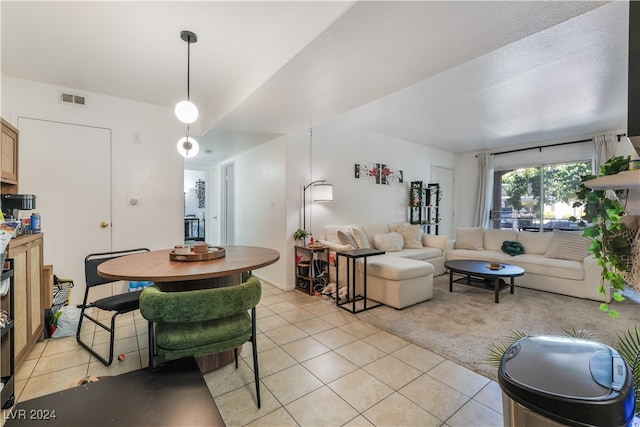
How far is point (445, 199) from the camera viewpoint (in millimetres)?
6746

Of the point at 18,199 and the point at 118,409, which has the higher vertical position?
the point at 18,199

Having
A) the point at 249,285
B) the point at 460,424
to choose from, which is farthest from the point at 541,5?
Result: the point at 460,424

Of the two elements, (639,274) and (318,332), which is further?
(318,332)

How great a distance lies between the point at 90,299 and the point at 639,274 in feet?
14.4

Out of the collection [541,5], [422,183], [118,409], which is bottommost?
[118,409]

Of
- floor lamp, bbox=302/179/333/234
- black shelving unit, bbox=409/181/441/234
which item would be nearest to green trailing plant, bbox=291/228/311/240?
floor lamp, bbox=302/179/333/234

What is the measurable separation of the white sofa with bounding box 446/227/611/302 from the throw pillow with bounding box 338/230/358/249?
2.09 meters

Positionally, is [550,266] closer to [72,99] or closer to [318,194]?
[318,194]

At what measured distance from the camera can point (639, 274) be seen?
71cm

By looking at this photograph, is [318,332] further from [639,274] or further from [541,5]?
[541,5]

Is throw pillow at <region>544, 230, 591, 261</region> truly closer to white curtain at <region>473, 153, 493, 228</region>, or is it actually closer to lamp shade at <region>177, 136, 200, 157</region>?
white curtain at <region>473, 153, 493, 228</region>

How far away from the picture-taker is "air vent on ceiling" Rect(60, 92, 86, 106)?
305cm

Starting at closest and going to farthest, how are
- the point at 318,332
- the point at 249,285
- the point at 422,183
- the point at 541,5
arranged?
the point at 541,5 < the point at 249,285 < the point at 318,332 < the point at 422,183

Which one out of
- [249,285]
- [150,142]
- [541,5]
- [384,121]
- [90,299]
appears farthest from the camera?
[384,121]
